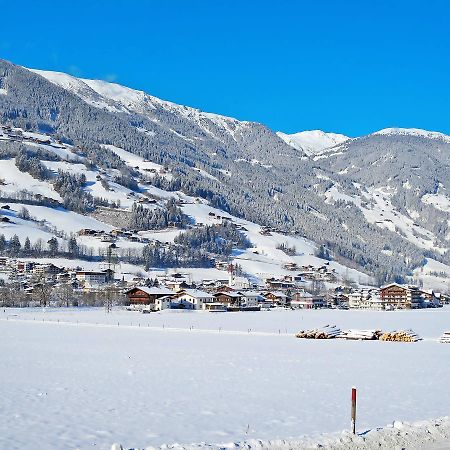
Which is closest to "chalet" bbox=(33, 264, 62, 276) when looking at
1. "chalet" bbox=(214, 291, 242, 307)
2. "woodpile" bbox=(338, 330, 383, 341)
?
"chalet" bbox=(214, 291, 242, 307)

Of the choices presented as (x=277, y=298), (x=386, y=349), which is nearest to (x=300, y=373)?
(x=386, y=349)

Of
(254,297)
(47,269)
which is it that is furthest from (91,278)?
(254,297)

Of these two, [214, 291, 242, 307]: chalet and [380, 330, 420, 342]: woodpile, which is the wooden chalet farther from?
[380, 330, 420, 342]: woodpile

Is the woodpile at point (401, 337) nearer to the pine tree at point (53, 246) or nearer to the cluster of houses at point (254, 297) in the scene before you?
the cluster of houses at point (254, 297)

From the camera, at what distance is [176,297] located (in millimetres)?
129500

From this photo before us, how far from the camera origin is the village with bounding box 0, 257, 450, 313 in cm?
12481

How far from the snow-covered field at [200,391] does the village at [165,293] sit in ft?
252

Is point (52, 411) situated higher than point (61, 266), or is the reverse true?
point (61, 266)

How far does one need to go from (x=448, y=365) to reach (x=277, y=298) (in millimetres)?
120805

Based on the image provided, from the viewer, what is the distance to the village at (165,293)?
124812mm

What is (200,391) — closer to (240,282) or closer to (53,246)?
(240,282)

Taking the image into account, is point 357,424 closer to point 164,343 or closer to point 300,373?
point 300,373

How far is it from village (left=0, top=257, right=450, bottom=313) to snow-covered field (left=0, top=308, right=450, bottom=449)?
7695 centimetres

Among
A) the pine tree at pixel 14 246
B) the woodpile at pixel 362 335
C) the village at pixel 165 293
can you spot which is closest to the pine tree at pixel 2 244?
the pine tree at pixel 14 246
